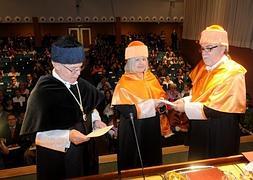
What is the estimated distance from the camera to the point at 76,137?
2.04 m

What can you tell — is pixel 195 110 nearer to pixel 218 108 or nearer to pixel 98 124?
pixel 218 108

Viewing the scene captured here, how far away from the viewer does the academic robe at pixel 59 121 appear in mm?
2061

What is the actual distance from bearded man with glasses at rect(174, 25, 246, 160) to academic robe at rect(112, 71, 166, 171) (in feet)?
1.29

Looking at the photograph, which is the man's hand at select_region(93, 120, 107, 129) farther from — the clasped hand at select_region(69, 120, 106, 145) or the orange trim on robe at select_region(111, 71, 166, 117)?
the orange trim on robe at select_region(111, 71, 166, 117)

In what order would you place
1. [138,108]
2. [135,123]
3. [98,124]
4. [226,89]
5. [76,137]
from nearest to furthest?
[76,137] → [98,124] → [226,89] → [138,108] → [135,123]

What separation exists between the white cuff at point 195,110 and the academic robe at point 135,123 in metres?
0.48

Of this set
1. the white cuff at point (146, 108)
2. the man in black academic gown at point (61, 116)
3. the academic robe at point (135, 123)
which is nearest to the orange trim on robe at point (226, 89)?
the white cuff at point (146, 108)

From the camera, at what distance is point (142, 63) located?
9.80 ft

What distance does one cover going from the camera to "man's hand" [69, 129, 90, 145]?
79.5 inches

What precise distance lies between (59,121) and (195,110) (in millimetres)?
1308

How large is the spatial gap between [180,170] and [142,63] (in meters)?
1.48

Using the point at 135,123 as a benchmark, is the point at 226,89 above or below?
above

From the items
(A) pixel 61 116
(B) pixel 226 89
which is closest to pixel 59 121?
(A) pixel 61 116

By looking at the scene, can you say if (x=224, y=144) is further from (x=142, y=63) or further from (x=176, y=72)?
(x=176, y=72)
